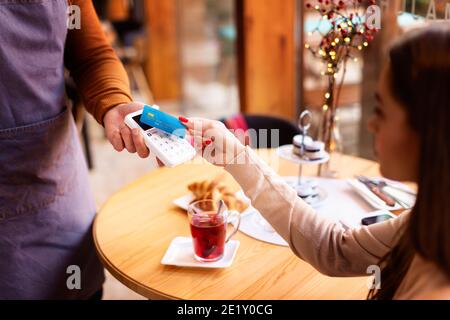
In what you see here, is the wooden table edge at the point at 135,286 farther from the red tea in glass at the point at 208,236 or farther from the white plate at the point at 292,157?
the white plate at the point at 292,157

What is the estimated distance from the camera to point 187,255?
4.06 ft

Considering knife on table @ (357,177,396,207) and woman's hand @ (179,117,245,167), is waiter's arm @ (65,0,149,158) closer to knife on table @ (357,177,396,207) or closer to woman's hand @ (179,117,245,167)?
woman's hand @ (179,117,245,167)

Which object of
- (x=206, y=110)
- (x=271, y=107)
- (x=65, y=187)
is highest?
(x=65, y=187)

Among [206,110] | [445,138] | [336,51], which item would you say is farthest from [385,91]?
[206,110]

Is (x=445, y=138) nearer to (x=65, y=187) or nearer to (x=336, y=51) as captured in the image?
(x=336, y=51)

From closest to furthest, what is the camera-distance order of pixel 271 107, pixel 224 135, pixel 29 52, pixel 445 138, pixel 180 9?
1. pixel 445 138
2. pixel 224 135
3. pixel 29 52
4. pixel 271 107
5. pixel 180 9

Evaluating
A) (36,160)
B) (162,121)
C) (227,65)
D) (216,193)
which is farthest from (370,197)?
(227,65)

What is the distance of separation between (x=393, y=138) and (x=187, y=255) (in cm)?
61

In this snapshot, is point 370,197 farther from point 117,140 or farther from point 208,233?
point 117,140

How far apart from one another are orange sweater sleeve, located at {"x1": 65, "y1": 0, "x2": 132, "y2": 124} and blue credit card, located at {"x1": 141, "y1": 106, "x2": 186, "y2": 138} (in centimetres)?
19

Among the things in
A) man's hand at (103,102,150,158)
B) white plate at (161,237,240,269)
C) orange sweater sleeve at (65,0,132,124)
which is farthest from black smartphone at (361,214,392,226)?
orange sweater sleeve at (65,0,132,124)

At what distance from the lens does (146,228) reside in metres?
1.40

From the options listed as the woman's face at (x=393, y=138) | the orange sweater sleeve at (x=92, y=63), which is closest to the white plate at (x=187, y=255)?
the orange sweater sleeve at (x=92, y=63)
